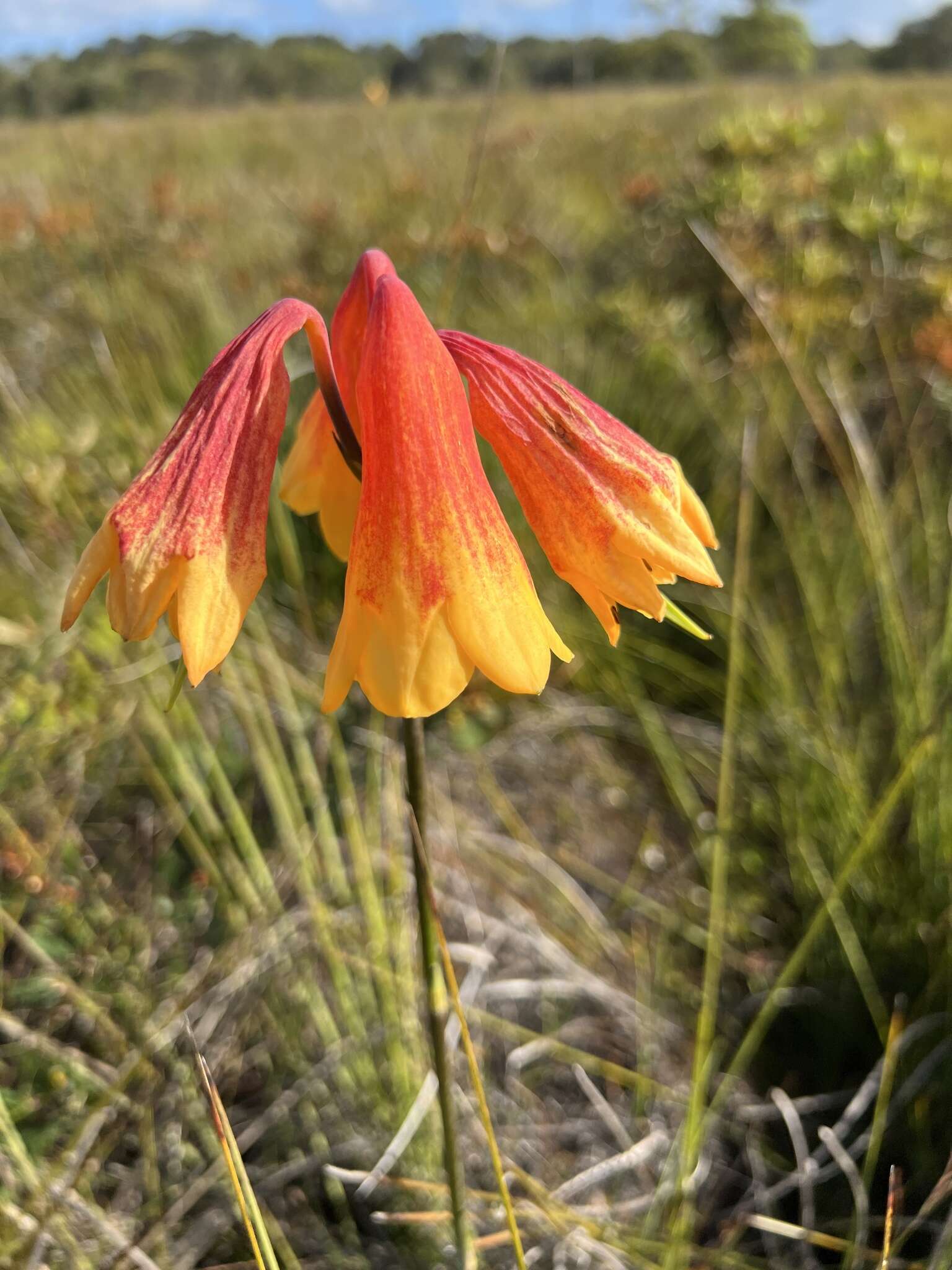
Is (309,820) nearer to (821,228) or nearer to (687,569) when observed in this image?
(687,569)

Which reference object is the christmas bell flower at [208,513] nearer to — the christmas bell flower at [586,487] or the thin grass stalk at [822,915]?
the christmas bell flower at [586,487]

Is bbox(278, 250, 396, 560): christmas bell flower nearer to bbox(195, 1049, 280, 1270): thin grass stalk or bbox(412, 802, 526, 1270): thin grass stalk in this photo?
bbox(412, 802, 526, 1270): thin grass stalk

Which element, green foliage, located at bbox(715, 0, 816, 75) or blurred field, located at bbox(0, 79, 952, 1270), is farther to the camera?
green foliage, located at bbox(715, 0, 816, 75)

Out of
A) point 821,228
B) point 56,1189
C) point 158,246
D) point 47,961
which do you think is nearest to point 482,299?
point 821,228

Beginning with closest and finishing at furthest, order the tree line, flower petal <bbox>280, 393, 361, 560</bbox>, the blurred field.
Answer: flower petal <bbox>280, 393, 361, 560</bbox>
the blurred field
the tree line

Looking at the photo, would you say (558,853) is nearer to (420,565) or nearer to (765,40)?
(420,565)

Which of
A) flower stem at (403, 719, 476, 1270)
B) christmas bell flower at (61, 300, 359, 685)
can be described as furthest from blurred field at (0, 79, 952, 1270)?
christmas bell flower at (61, 300, 359, 685)
